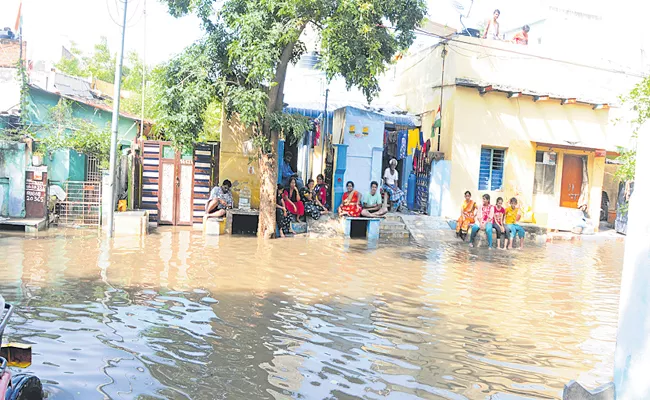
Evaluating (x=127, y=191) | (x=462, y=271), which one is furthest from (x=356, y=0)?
(x=127, y=191)

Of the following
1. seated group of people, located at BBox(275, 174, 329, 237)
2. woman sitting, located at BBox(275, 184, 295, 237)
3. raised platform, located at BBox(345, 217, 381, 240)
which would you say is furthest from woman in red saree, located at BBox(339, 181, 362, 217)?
woman sitting, located at BBox(275, 184, 295, 237)

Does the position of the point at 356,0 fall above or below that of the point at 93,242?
above

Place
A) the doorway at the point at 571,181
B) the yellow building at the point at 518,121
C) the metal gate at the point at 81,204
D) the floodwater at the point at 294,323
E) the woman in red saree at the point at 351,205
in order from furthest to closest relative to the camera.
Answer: the doorway at the point at 571,181
the yellow building at the point at 518,121
the woman in red saree at the point at 351,205
the metal gate at the point at 81,204
the floodwater at the point at 294,323

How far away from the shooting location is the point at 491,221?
15352 mm

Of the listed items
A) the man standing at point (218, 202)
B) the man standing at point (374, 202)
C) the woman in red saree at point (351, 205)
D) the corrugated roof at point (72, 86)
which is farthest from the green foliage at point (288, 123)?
the corrugated roof at point (72, 86)

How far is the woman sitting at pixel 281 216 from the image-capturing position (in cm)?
1488

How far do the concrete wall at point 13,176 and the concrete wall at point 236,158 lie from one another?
5.06 metres

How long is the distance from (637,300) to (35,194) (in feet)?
46.6

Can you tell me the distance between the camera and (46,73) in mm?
22719

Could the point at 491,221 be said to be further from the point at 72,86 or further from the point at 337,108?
the point at 72,86

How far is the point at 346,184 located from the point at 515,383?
475 inches

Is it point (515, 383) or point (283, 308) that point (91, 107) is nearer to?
point (283, 308)

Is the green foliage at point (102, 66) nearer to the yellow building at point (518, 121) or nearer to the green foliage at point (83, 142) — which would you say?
the green foliage at point (83, 142)

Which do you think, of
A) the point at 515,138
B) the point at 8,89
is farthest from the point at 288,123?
the point at 8,89
